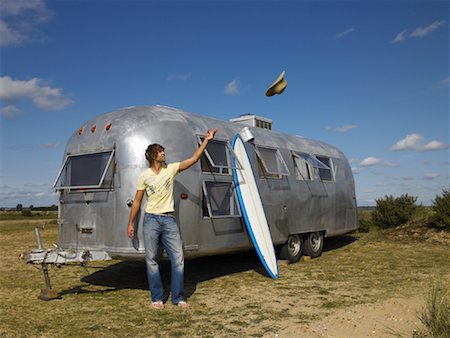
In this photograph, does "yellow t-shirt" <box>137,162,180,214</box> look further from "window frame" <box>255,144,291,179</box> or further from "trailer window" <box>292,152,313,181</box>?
"trailer window" <box>292,152,313,181</box>

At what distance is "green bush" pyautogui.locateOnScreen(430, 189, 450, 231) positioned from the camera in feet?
46.0

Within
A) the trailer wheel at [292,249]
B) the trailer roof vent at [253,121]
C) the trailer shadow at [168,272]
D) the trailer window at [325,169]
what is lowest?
the trailer shadow at [168,272]

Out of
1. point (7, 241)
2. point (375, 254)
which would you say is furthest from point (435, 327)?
point (7, 241)

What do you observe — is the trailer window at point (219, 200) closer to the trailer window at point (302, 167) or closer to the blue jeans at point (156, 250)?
the blue jeans at point (156, 250)

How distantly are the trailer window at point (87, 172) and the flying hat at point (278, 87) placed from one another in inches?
176

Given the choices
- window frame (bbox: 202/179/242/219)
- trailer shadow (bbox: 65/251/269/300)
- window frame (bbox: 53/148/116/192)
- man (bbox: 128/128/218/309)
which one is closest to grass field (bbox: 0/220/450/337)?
trailer shadow (bbox: 65/251/269/300)

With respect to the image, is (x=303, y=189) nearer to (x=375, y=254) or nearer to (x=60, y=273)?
(x=375, y=254)

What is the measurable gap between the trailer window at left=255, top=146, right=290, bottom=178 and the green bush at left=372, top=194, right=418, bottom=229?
8633 millimetres

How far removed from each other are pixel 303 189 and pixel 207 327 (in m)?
5.56

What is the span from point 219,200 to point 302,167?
Answer: 3.42 metres

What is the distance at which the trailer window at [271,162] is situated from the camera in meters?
9.23

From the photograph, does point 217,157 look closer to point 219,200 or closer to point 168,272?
point 219,200

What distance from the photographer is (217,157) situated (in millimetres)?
8203

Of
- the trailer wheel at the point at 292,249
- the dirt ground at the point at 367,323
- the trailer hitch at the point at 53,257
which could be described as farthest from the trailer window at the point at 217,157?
the dirt ground at the point at 367,323
